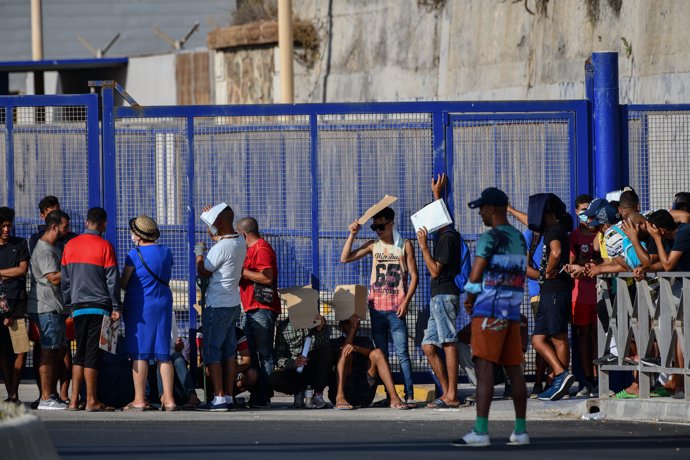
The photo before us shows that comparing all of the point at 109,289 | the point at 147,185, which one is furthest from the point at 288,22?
the point at 109,289

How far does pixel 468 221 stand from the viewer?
1298cm

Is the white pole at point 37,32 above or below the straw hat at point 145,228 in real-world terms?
above

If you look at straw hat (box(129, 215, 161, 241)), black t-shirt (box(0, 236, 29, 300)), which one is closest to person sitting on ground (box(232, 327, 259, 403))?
straw hat (box(129, 215, 161, 241))

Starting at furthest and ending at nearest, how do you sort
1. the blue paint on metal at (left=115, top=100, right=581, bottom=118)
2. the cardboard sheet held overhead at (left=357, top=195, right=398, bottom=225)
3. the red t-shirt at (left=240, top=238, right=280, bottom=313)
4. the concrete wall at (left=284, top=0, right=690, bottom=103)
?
the concrete wall at (left=284, top=0, right=690, bottom=103)
the blue paint on metal at (left=115, top=100, right=581, bottom=118)
the cardboard sheet held overhead at (left=357, top=195, right=398, bottom=225)
the red t-shirt at (left=240, top=238, right=280, bottom=313)

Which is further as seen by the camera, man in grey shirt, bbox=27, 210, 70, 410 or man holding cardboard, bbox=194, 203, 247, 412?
man in grey shirt, bbox=27, 210, 70, 410

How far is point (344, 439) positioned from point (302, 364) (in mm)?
2213

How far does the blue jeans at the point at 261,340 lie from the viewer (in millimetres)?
12266

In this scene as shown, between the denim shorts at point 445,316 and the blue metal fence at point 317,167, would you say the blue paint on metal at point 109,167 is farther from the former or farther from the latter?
the denim shorts at point 445,316

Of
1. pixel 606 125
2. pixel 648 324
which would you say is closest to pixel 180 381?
pixel 648 324

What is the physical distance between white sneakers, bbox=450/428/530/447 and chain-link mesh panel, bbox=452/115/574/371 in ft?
11.1

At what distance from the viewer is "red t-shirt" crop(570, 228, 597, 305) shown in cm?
1257

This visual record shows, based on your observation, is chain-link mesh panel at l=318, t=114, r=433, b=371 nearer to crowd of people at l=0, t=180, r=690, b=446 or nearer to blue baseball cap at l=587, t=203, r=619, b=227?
crowd of people at l=0, t=180, r=690, b=446

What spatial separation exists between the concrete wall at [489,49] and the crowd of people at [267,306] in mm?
3679

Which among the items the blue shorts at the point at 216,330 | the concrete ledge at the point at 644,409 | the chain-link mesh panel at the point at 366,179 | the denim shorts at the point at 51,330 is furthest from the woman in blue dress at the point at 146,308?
the concrete ledge at the point at 644,409
